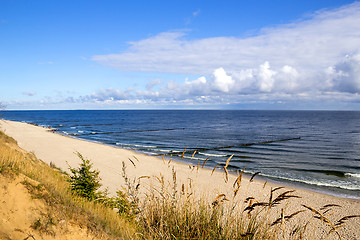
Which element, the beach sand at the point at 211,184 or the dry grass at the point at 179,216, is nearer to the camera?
the dry grass at the point at 179,216

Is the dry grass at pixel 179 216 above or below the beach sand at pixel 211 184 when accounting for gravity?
above

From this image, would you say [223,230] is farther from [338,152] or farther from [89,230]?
[338,152]

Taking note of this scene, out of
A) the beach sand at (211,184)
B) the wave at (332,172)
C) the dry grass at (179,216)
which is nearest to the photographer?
the dry grass at (179,216)

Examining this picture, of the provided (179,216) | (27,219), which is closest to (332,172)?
(179,216)

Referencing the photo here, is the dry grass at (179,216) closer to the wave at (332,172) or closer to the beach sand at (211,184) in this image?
the beach sand at (211,184)

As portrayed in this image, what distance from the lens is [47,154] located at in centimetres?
2388

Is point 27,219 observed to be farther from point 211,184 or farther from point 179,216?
point 211,184

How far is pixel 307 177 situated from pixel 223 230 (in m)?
19.5

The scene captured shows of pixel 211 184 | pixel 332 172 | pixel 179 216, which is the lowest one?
pixel 332 172

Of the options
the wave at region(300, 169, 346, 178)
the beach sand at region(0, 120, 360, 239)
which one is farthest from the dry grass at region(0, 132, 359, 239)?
the wave at region(300, 169, 346, 178)

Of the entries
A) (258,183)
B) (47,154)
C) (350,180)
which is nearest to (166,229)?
(258,183)

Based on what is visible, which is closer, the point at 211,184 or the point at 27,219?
the point at 27,219

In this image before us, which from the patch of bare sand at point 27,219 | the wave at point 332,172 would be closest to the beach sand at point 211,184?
the patch of bare sand at point 27,219

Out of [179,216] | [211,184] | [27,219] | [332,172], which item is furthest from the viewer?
[332,172]
